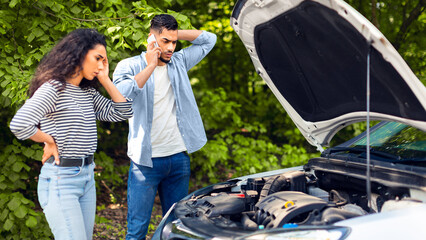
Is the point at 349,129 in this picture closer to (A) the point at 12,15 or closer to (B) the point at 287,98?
(B) the point at 287,98

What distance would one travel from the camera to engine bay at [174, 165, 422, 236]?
2678mm

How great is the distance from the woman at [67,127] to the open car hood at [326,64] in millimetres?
1186

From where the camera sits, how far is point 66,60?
2902mm

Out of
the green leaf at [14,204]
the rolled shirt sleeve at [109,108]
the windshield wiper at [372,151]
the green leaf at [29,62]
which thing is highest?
the green leaf at [29,62]

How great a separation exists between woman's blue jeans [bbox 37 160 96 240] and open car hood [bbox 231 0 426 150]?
161 centimetres

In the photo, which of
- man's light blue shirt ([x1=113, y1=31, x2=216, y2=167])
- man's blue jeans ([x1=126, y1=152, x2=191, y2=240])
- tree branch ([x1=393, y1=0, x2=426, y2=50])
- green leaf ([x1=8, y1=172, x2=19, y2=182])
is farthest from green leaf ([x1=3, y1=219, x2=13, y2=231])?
tree branch ([x1=393, y1=0, x2=426, y2=50])

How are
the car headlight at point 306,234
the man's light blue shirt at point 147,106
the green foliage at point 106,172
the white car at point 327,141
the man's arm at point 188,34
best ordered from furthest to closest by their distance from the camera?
the green foliage at point 106,172, the man's arm at point 188,34, the man's light blue shirt at point 147,106, the white car at point 327,141, the car headlight at point 306,234

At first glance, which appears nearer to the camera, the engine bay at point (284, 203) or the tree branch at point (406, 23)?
the engine bay at point (284, 203)

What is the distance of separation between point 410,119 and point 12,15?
3660mm

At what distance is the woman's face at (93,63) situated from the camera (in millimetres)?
2957

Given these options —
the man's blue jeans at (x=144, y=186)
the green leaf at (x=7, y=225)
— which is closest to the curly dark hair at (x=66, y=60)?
the man's blue jeans at (x=144, y=186)

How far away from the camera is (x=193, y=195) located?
3518mm

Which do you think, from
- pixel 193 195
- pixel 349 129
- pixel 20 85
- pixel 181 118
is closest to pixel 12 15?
pixel 20 85

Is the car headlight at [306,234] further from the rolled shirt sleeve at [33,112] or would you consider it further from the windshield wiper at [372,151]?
the rolled shirt sleeve at [33,112]
